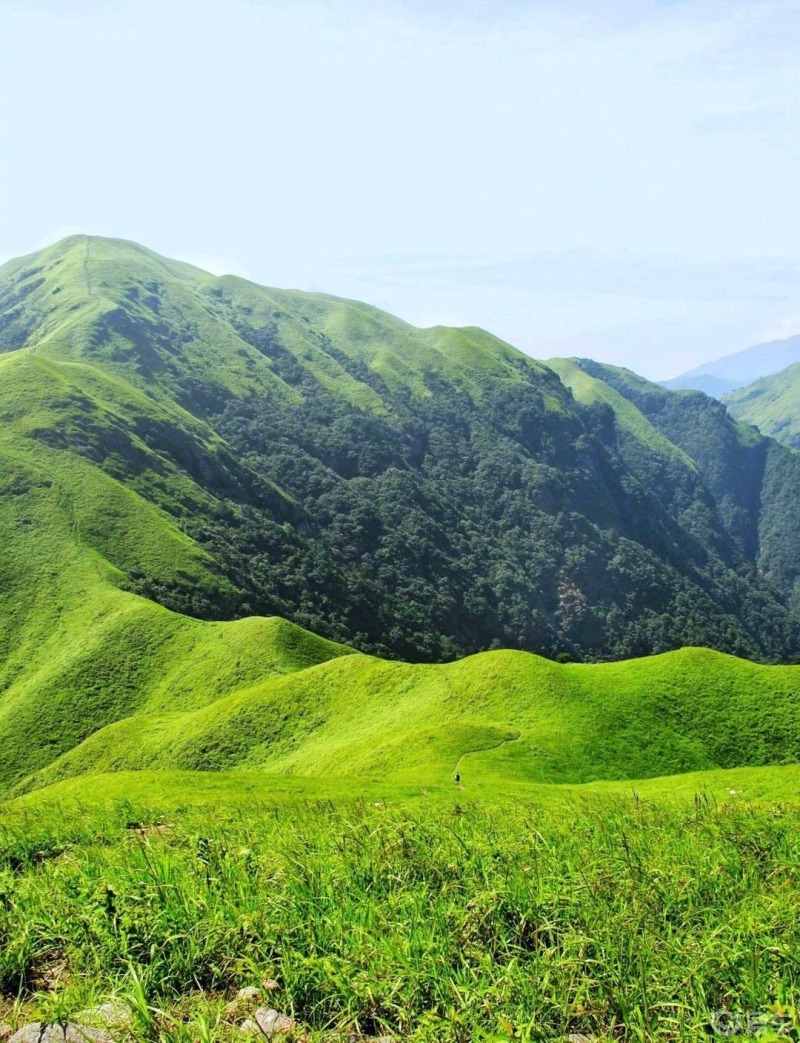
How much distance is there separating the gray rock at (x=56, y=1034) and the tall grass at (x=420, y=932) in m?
0.14

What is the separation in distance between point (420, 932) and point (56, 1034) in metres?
3.02

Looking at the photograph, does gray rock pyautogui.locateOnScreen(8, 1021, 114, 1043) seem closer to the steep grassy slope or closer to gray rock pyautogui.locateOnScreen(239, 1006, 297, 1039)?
gray rock pyautogui.locateOnScreen(239, 1006, 297, 1039)

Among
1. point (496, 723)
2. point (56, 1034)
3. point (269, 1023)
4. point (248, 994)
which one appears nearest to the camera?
point (56, 1034)

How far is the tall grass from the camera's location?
5.87 m

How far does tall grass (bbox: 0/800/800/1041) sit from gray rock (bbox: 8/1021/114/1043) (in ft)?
0.45

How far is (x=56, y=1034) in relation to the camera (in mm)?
5805

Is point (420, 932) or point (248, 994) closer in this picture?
point (248, 994)

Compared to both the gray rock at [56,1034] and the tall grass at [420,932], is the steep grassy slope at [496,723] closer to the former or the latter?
the tall grass at [420,932]

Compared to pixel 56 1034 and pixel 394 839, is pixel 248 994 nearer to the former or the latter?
pixel 56 1034

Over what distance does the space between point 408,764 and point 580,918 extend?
26479 millimetres

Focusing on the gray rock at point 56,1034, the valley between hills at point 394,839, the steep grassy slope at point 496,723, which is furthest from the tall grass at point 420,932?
the steep grassy slope at point 496,723

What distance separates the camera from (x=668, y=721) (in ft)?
122

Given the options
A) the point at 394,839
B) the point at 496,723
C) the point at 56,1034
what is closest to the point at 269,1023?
the point at 56,1034

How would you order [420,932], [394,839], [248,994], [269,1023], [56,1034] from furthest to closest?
1. [394,839]
2. [420,932]
3. [248,994]
4. [269,1023]
5. [56,1034]
